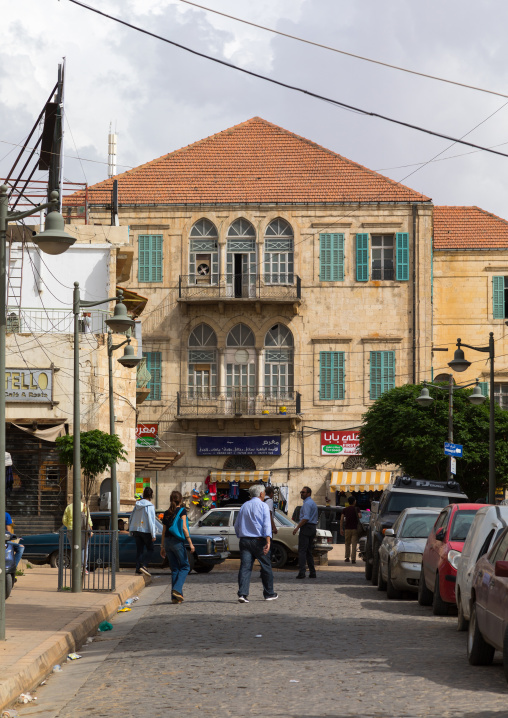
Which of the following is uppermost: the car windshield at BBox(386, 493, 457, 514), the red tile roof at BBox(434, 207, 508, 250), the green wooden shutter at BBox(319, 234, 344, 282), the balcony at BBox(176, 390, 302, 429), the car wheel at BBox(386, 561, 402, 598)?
the red tile roof at BBox(434, 207, 508, 250)

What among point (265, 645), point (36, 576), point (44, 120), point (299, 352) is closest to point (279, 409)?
point (299, 352)

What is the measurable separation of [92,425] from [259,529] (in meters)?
18.5

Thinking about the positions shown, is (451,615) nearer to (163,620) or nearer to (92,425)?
(163,620)

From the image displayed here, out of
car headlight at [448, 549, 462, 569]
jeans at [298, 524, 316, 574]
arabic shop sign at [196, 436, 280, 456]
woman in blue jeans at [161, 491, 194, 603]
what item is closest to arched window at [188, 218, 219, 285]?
→ arabic shop sign at [196, 436, 280, 456]

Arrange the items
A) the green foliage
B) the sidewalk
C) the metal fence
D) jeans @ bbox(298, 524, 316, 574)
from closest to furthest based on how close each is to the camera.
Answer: the sidewalk → the metal fence → jeans @ bbox(298, 524, 316, 574) → the green foliage

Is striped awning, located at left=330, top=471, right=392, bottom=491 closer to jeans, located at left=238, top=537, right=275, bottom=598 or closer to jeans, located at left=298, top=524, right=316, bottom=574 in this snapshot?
jeans, located at left=298, top=524, right=316, bottom=574

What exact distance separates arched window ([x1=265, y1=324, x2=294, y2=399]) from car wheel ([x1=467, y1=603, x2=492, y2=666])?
136 ft

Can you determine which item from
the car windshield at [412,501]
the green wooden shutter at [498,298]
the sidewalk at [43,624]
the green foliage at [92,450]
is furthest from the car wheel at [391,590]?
the green wooden shutter at [498,298]

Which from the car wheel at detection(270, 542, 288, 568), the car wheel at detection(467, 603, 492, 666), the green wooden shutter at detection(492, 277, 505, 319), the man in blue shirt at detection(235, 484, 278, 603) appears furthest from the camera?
the green wooden shutter at detection(492, 277, 505, 319)

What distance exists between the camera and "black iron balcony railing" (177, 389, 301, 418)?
50.1 m

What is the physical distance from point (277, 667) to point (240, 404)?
40840 millimetres

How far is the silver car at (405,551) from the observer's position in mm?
16688

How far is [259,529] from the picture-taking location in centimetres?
1569

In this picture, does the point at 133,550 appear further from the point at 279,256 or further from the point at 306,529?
the point at 279,256
